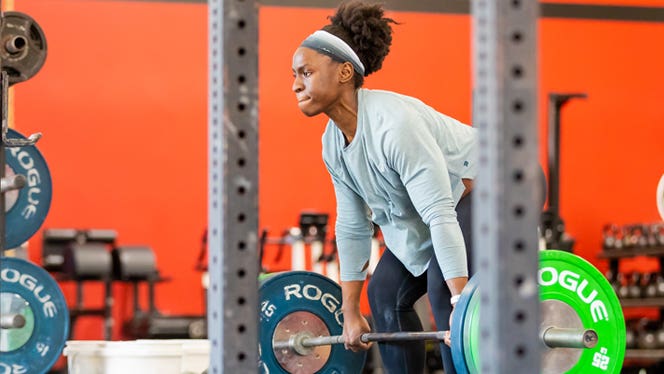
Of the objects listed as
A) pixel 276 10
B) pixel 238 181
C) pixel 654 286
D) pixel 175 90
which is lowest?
pixel 654 286

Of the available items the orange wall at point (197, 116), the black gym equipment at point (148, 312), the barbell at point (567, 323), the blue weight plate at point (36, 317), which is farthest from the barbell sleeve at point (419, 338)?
the orange wall at point (197, 116)

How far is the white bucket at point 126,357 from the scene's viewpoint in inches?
132

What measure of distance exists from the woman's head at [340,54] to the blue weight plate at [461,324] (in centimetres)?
87

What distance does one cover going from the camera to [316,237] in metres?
8.17

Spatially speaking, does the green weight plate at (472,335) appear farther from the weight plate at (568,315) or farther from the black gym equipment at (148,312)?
the black gym equipment at (148,312)

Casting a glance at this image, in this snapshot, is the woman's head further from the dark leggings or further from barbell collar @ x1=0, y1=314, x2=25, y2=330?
barbell collar @ x1=0, y1=314, x2=25, y2=330

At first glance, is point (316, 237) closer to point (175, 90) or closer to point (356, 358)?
point (175, 90)

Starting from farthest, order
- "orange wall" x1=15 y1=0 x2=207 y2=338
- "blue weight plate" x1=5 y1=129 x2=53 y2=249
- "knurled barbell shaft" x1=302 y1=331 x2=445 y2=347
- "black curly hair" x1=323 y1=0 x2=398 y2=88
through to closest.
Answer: "orange wall" x1=15 y1=0 x2=207 y2=338 → "blue weight plate" x1=5 y1=129 x2=53 y2=249 → "black curly hair" x1=323 y1=0 x2=398 y2=88 → "knurled barbell shaft" x1=302 y1=331 x2=445 y2=347

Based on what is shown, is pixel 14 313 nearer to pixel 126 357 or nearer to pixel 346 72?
pixel 126 357

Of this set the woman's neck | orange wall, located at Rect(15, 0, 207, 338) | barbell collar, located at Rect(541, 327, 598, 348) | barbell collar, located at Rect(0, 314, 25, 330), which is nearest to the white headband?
the woman's neck

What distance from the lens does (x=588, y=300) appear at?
98.3 inches

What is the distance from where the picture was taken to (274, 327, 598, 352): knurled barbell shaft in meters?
2.22

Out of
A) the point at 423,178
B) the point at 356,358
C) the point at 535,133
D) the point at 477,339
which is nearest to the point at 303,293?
the point at 356,358

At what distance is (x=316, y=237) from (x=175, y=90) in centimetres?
189
